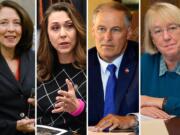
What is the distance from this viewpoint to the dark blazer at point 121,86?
2762mm

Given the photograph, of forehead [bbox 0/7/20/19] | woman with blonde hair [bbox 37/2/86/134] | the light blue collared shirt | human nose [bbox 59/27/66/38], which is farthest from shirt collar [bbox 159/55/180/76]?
forehead [bbox 0/7/20/19]

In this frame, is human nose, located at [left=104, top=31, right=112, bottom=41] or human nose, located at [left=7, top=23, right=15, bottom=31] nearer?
human nose, located at [left=104, top=31, right=112, bottom=41]

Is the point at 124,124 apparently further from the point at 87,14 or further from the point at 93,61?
the point at 87,14

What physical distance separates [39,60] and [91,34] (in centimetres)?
47

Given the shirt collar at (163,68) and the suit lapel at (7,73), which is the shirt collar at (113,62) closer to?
the shirt collar at (163,68)

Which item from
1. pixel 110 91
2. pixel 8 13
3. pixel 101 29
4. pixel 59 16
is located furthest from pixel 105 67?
pixel 8 13

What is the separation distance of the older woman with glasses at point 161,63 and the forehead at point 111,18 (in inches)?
7.3

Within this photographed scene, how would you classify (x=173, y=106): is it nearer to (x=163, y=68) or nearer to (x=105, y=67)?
(x=163, y=68)

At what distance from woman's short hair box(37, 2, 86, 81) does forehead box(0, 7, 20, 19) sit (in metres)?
0.23

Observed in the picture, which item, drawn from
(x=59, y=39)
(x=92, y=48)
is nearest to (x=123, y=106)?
(x=92, y=48)

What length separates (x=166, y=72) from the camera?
2.72 m

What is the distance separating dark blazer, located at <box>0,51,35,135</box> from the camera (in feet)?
9.56

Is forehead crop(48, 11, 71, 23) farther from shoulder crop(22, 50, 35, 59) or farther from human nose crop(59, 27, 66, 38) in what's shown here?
shoulder crop(22, 50, 35, 59)

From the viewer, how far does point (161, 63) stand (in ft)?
8.98
